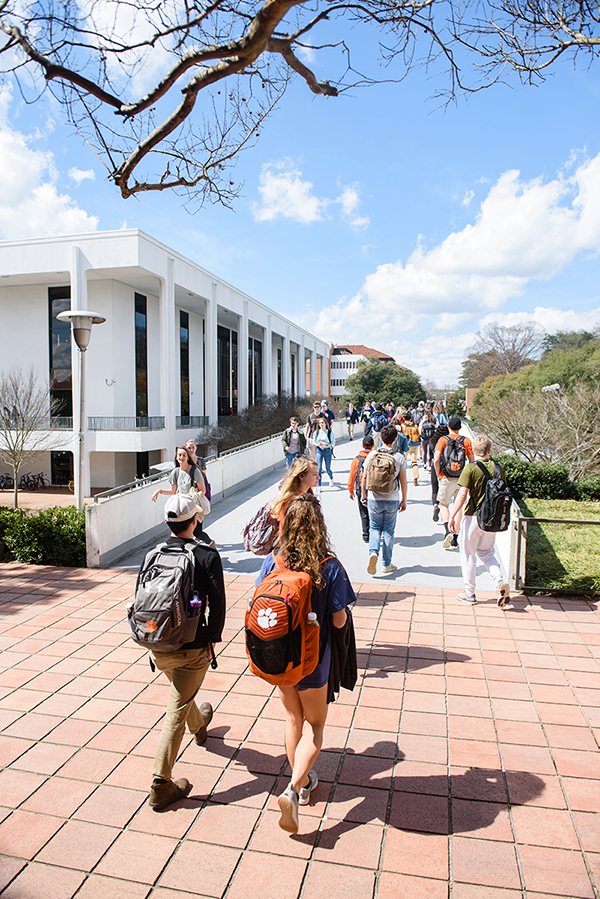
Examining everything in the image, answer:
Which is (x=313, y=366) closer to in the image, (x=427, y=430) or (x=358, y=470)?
(x=427, y=430)

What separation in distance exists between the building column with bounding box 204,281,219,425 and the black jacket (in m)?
26.3

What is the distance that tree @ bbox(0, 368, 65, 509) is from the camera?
22.0 m

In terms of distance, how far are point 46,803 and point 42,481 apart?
26794 mm

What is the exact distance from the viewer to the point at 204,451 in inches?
1230

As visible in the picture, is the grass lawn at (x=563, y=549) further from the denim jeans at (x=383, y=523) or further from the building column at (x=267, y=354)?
the building column at (x=267, y=354)

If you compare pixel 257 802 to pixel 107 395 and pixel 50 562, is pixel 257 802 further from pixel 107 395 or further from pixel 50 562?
pixel 107 395

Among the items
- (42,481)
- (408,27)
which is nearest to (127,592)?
(408,27)

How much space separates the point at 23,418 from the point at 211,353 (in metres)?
9.84

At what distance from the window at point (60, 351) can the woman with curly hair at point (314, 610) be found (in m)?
25.1

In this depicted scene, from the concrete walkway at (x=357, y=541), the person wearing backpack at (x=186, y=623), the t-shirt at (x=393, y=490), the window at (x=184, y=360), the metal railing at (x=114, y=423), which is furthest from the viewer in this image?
the window at (x=184, y=360)

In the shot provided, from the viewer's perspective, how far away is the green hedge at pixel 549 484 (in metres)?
13.0

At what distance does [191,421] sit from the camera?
94.1 ft

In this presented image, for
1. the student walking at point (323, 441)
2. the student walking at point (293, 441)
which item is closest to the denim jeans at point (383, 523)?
the student walking at point (293, 441)

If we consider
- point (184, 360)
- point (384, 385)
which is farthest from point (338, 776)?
point (384, 385)
